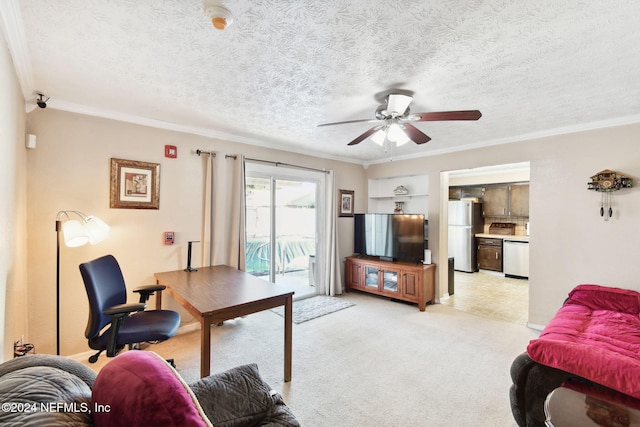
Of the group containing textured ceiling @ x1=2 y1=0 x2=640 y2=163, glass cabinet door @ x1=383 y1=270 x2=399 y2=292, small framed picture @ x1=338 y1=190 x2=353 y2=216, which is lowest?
glass cabinet door @ x1=383 y1=270 x2=399 y2=292

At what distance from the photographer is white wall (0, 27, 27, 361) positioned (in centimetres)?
162

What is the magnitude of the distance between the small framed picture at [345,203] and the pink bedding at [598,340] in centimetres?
332

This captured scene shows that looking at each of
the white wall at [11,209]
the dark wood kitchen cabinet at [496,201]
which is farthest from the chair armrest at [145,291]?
the dark wood kitchen cabinet at [496,201]

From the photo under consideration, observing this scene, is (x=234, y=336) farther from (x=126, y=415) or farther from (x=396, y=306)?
(x=126, y=415)

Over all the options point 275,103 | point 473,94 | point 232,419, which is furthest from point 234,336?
point 473,94

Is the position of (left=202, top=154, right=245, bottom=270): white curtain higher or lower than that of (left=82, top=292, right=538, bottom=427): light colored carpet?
higher

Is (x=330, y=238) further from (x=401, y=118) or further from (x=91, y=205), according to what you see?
(x=91, y=205)

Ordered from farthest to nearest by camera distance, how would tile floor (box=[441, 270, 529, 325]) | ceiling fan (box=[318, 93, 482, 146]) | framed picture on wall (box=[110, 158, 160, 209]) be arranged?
tile floor (box=[441, 270, 529, 325])
framed picture on wall (box=[110, 158, 160, 209])
ceiling fan (box=[318, 93, 482, 146])

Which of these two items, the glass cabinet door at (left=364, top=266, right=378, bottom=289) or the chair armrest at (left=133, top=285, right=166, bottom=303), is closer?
the chair armrest at (left=133, top=285, right=166, bottom=303)

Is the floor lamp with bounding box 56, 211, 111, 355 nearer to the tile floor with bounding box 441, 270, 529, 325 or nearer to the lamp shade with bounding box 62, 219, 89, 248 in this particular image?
the lamp shade with bounding box 62, 219, 89, 248

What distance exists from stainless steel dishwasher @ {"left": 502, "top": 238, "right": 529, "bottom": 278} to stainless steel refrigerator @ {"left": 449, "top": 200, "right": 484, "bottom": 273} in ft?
2.18

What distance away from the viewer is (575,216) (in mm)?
3336

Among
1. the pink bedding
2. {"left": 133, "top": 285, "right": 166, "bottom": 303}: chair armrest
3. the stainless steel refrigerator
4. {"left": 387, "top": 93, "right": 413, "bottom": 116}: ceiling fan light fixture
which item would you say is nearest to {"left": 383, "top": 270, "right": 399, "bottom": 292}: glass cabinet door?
the pink bedding

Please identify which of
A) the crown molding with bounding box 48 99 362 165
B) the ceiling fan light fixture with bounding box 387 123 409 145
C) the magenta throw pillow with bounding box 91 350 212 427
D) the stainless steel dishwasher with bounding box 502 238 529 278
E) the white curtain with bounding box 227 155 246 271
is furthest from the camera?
the stainless steel dishwasher with bounding box 502 238 529 278
